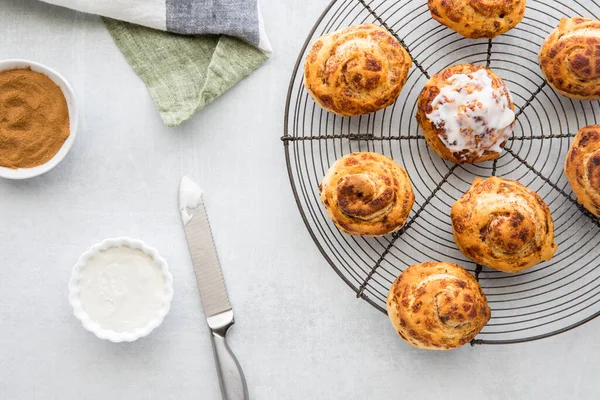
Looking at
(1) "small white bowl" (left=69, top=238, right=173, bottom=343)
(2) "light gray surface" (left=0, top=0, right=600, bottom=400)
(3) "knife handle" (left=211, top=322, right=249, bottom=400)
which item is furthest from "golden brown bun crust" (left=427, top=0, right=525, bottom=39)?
(3) "knife handle" (left=211, top=322, right=249, bottom=400)

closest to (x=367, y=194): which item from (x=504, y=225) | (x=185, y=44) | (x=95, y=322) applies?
(x=504, y=225)

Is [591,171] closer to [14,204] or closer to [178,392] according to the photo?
[178,392]

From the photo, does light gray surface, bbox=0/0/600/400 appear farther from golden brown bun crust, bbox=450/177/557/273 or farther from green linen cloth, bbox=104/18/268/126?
golden brown bun crust, bbox=450/177/557/273

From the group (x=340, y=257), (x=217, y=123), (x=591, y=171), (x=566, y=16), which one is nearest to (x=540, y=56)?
(x=566, y=16)

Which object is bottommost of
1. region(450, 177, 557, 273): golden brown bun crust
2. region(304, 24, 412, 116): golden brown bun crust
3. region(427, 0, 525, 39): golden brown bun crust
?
region(450, 177, 557, 273): golden brown bun crust

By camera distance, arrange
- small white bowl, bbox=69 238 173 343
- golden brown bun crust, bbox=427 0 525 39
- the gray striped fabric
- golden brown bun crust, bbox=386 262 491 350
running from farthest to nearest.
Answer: the gray striped fabric → small white bowl, bbox=69 238 173 343 → golden brown bun crust, bbox=427 0 525 39 → golden brown bun crust, bbox=386 262 491 350
